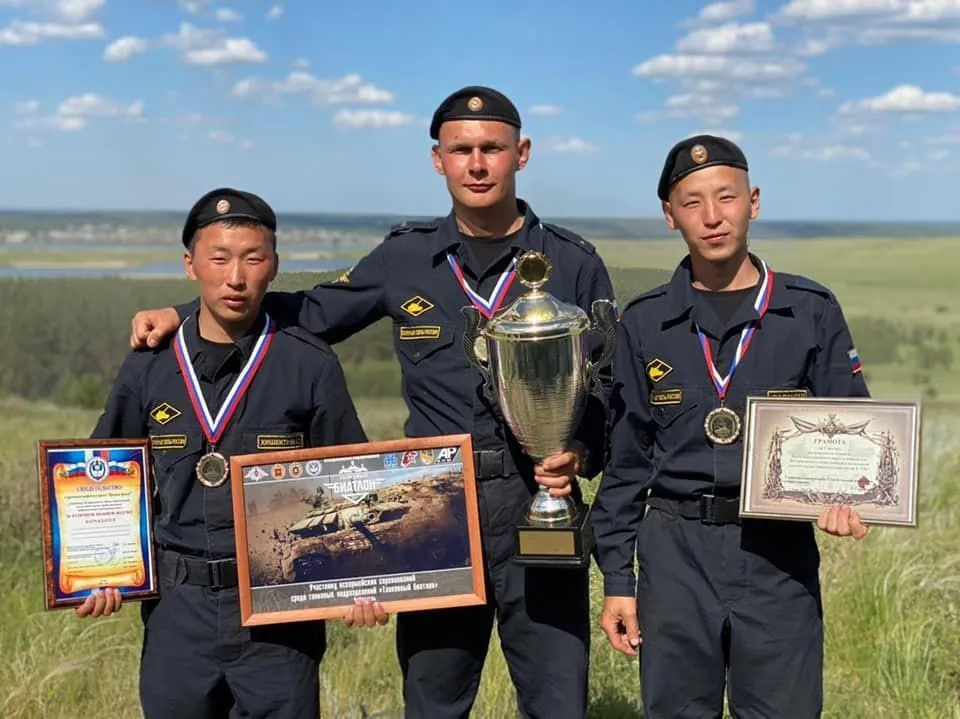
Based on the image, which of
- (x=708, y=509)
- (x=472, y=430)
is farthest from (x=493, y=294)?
(x=708, y=509)

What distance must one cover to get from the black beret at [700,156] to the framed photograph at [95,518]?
1936mm

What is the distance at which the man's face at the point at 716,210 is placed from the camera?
128 inches

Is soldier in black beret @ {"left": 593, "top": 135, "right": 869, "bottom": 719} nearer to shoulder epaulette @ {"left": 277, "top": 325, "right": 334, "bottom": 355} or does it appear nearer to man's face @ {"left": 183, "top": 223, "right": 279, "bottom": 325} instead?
shoulder epaulette @ {"left": 277, "top": 325, "right": 334, "bottom": 355}

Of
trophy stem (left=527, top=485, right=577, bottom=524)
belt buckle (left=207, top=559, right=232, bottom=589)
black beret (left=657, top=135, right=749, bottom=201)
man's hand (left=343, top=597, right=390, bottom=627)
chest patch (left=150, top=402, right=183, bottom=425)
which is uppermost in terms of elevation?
black beret (left=657, top=135, right=749, bottom=201)

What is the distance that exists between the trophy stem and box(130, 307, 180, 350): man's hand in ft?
4.45

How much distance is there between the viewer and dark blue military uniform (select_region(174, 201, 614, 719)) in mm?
3590

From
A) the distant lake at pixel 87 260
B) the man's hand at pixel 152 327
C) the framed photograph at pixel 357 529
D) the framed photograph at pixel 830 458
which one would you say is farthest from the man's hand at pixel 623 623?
the distant lake at pixel 87 260

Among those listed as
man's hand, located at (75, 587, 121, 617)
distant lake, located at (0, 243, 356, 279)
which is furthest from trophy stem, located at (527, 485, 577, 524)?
distant lake, located at (0, 243, 356, 279)

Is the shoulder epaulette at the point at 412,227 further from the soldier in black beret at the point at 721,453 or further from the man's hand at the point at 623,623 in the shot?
the man's hand at the point at 623,623

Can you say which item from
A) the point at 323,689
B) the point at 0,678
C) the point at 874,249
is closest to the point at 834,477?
the point at 323,689

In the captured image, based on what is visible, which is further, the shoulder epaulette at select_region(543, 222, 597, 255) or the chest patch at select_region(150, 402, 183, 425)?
the shoulder epaulette at select_region(543, 222, 597, 255)

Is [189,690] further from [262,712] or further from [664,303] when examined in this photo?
[664,303]

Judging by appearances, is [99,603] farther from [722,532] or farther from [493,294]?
[722,532]

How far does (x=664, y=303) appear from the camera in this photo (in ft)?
11.4
